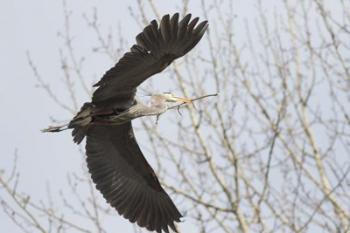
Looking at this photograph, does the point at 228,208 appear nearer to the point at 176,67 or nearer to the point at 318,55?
the point at 176,67

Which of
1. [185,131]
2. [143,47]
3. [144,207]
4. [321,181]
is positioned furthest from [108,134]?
[321,181]

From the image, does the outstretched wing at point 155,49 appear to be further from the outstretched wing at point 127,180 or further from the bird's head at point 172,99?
the outstretched wing at point 127,180

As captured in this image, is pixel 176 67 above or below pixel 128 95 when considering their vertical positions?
above

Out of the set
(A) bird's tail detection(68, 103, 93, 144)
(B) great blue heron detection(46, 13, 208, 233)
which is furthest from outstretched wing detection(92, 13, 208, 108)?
(A) bird's tail detection(68, 103, 93, 144)

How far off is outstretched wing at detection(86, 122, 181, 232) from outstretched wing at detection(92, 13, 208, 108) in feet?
4.56

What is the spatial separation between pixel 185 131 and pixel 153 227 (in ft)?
9.13

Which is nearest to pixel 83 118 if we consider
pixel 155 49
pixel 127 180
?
pixel 155 49

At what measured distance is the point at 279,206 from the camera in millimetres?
13367

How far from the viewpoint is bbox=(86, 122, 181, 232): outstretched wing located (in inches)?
449

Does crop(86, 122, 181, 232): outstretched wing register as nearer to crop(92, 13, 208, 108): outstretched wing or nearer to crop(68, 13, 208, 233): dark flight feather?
crop(68, 13, 208, 233): dark flight feather

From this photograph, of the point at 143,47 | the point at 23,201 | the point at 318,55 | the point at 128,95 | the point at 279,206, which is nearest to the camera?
the point at 143,47

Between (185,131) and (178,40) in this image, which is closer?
(178,40)

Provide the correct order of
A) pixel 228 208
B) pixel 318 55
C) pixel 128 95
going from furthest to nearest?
pixel 318 55 < pixel 228 208 < pixel 128 95

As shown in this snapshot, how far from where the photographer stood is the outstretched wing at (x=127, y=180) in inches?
449
